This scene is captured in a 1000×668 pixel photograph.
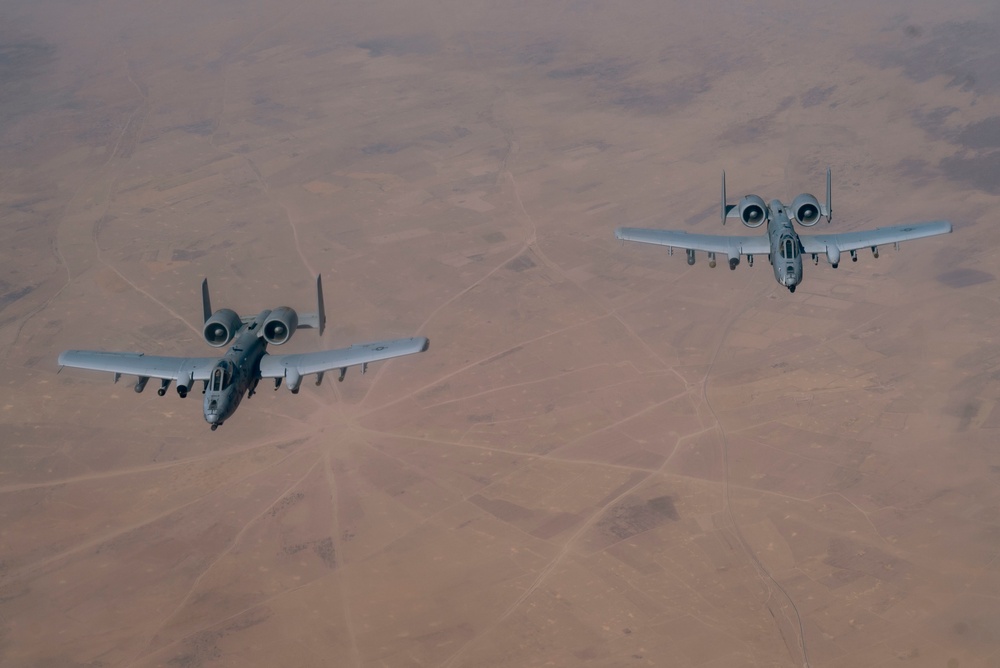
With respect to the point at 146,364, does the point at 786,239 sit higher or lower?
lower

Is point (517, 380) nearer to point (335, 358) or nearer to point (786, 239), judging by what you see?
point (335, 358)

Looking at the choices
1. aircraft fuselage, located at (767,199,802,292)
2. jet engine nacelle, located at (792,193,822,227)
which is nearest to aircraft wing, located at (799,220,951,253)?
aircraft fuselage, located at (767,199,802,292)

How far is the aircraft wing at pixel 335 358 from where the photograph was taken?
61031mm

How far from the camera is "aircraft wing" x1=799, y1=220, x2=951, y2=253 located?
2803 inches

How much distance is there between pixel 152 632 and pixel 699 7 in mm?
137606

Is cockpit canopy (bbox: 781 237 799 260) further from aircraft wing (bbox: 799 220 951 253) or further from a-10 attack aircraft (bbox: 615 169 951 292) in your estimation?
aircraft wing (bbox: 799 220 951 253)

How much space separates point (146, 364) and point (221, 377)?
6017 millimetres

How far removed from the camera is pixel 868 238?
71.3 m

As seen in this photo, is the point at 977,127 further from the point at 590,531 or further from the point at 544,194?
the point at 590,531

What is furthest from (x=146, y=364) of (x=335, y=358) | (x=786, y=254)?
(x=786, y=254)

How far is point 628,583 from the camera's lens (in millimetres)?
60625

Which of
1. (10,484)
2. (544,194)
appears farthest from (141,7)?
(10,484)

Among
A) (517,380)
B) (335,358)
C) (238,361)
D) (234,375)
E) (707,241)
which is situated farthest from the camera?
(517,380)

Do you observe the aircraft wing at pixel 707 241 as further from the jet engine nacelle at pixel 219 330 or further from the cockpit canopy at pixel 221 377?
the cockpit canopy at pixel 221 377
